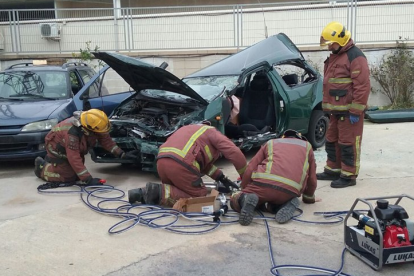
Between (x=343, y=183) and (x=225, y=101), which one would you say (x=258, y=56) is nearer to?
(x=225, y=101)

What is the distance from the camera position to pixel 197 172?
4.89 meters

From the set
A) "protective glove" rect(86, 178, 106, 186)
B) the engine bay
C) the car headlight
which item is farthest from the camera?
the car headlight

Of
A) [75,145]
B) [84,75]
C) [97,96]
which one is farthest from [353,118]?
[84,75]

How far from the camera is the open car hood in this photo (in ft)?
19.4

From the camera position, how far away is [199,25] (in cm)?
1280

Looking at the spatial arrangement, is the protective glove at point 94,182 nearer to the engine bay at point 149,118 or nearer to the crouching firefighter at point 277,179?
the engine bay at point 149,118

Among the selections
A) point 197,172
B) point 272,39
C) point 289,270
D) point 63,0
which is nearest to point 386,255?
point 289,270

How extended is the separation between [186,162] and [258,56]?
10.0 feet

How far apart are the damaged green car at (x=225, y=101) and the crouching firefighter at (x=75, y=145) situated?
0.33 meters

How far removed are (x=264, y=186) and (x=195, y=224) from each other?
2.63ft

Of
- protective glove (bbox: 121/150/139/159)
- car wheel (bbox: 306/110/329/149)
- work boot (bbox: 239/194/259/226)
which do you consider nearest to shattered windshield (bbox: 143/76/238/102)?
protective glove (bbox: 121/150/139/159)

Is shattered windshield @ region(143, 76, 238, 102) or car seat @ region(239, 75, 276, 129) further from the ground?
shattered windshield @ region(143, 76, 238, 102)

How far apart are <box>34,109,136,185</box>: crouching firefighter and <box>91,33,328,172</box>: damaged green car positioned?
0.33 meters

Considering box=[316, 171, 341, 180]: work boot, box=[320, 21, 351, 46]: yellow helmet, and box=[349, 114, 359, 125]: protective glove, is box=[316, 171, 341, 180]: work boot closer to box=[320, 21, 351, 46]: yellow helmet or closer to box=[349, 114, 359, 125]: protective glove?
box=[349, 114, 359, 125]: protective glove
